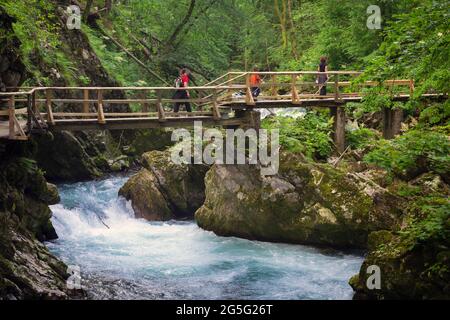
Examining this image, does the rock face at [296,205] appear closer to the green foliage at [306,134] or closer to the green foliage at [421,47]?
the green foliage at [306,134]

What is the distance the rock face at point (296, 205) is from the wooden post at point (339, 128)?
3.09m

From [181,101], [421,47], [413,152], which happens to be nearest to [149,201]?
[181,101]

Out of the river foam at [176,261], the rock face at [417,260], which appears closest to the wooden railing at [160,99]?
the rock face at [417,260]

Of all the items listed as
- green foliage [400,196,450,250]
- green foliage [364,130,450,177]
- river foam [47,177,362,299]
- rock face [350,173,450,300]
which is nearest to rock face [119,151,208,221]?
river foam [47,177,362,299]

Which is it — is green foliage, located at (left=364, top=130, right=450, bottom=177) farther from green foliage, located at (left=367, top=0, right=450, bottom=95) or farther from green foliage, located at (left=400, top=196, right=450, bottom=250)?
green foliage, located at (left=367, top=0, right=450, bottom=95)

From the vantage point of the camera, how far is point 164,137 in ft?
92.0

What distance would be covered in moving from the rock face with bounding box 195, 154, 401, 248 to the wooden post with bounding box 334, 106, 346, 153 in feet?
10.1

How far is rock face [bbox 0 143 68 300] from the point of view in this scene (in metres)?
12.5

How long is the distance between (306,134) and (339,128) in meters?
1.26

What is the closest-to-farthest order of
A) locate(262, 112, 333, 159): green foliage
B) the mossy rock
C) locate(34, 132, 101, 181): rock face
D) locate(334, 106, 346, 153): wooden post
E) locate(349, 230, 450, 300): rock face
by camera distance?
locate(349, 230, 450, 300): rock face < locate(262, 112, 333, 159): green foliage < locate(334, 106, 346, 153): wooden post < the mossy rock < locate(34, 132, 101, 181): rock face

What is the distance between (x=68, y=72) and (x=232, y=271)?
1393 centimetres

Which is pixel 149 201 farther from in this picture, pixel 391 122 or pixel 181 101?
pixel 391 122

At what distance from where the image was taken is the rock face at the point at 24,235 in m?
12.5

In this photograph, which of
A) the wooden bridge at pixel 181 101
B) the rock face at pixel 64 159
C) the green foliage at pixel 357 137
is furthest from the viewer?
the rock face at pixel 64 159
